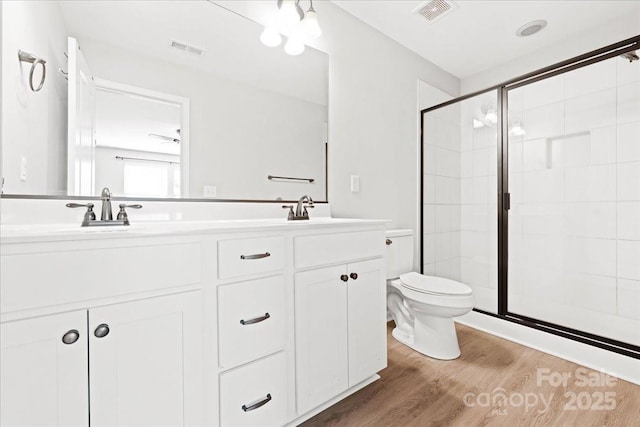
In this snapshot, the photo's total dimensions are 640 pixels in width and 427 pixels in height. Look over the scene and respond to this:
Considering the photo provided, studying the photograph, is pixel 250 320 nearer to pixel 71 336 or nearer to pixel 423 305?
pixel 71 336

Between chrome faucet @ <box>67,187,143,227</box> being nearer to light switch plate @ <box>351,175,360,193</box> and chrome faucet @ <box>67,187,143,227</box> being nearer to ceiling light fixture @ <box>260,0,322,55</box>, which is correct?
ceiling light fixture @ <box>260,0,322,55</box>

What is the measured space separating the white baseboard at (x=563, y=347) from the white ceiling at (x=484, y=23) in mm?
2222

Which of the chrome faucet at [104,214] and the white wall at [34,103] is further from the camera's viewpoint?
the chrome faucet at [104,214]

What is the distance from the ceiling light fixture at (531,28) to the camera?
2.20 m

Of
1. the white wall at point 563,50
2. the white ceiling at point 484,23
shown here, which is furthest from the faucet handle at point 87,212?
the white wall at point 563,50

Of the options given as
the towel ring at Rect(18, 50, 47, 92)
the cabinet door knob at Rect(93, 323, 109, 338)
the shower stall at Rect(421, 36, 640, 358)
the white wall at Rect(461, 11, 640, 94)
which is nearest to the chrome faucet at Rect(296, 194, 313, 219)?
the cabinet door knob at Rect(93, 323, 109, 338)

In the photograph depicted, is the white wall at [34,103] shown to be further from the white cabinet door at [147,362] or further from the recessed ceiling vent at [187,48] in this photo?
the white cabinet door at [147,362]

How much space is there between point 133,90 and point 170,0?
1.58 feet

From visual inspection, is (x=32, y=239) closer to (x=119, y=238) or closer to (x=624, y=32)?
(x=119, y=238)

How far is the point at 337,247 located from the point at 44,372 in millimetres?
1027

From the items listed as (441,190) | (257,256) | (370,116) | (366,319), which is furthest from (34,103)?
(441,190)

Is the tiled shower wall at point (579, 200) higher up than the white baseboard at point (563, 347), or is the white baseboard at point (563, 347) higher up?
the tiled shower wall at point (579, 200)

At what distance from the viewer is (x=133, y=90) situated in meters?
1.33

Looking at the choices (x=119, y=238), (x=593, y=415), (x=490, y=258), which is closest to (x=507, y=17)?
(x=490, y=258)
